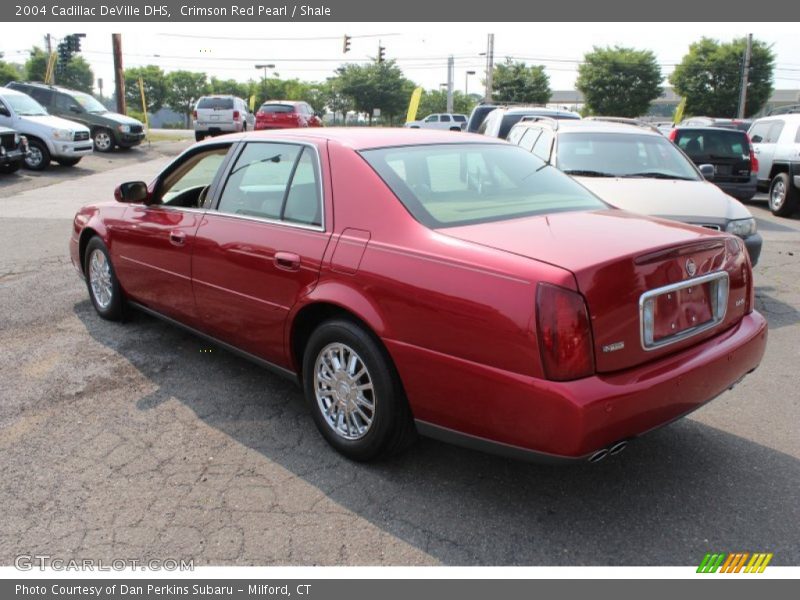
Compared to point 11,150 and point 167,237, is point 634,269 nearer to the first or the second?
point 167,237

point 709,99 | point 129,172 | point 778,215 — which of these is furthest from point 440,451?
point 709,99

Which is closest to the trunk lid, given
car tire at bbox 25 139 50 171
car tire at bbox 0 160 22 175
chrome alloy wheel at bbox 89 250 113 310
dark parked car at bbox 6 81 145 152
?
chrome alloy wheel at bbox 89 250 113 310

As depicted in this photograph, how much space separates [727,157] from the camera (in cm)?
1250

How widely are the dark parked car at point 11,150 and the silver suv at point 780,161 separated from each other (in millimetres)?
15864

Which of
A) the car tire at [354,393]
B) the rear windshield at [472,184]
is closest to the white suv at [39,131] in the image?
the rear windshield at [472,184]

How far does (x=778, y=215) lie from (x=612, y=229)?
11.4 m

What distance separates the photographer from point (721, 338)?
3.26m

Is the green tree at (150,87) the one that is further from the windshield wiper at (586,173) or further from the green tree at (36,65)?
the windshield wiper at (586,173)

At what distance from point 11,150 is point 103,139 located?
7.39m

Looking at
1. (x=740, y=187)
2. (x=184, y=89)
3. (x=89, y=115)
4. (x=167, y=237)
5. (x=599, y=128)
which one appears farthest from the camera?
(x=184, y=89)

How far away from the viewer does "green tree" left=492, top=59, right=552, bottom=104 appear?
55969 millimetres

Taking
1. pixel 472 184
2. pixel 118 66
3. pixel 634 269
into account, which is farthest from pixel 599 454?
pixel 118 66

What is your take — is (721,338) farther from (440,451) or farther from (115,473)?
(115,473)

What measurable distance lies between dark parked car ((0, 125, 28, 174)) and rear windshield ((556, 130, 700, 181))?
521 inches
